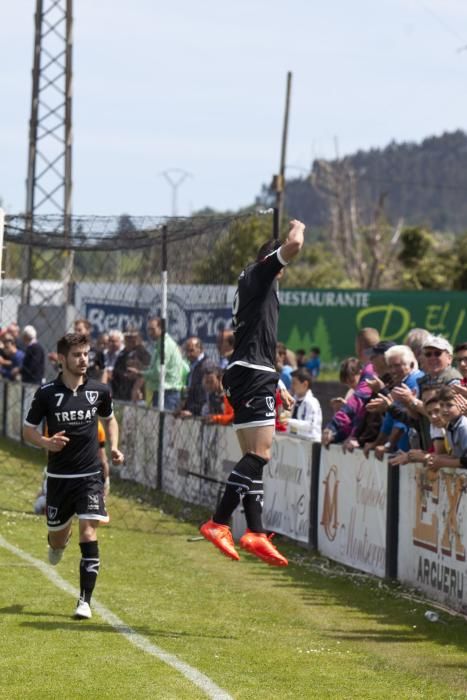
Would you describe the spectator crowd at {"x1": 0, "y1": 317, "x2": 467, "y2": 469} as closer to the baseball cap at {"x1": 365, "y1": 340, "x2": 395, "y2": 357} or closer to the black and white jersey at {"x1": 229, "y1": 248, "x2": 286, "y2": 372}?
the baseball cap at {"x1": 365, "y1": 340, "x2": 395, "y2": 357}

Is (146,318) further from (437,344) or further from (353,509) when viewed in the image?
(437,344)

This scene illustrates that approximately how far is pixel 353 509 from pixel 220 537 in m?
4.13

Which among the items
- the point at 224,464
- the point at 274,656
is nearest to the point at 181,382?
the point at 224,464

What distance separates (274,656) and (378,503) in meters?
3.89

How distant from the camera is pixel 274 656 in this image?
29.9 ft

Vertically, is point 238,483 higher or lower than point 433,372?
lower

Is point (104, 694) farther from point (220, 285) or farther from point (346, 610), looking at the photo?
point (220, 285)

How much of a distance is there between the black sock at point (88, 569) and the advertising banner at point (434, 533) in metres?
2.92

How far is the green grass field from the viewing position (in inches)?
323

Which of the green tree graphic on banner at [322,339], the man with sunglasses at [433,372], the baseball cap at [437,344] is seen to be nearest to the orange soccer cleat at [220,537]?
the man with sunglasses at [433,372]

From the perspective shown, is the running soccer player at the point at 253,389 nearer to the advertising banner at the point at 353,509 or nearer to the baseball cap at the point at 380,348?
the advertising banner at the point at 353,509

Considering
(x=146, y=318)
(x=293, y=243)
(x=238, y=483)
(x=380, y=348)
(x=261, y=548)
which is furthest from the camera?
(x=146, y=318)

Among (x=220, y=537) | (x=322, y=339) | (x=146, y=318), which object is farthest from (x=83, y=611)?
(x=322, y=339)

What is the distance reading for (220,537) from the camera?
9484 mm
